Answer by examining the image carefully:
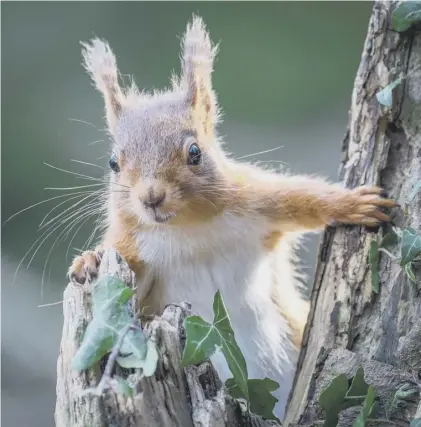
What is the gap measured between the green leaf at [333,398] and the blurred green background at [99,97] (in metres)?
0.93

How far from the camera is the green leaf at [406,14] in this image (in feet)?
5.68

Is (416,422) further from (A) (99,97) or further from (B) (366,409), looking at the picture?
(A) (99,97)

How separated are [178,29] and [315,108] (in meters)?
0.69

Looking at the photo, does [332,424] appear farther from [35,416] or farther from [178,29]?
[178,29]

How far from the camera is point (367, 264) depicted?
5.28 feet

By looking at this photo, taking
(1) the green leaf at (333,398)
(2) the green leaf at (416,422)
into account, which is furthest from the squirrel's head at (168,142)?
(2) the green leaf at (416,422)

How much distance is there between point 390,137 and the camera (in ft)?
5.68

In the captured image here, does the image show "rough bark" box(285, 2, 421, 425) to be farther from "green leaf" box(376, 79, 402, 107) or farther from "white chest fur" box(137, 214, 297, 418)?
"white chest fur" box(137, 214, 297, 418)

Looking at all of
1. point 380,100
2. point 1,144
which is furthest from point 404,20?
point 1,144

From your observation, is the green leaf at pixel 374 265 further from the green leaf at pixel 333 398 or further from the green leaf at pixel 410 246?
the green leaf at pixel 333 398

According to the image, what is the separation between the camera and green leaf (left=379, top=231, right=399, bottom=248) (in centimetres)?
161

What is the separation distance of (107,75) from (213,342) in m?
0.93

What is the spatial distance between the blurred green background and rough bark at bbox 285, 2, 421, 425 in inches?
28.8

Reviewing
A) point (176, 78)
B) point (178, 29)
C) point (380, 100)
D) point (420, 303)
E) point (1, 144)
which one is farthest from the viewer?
point (178, 29)
